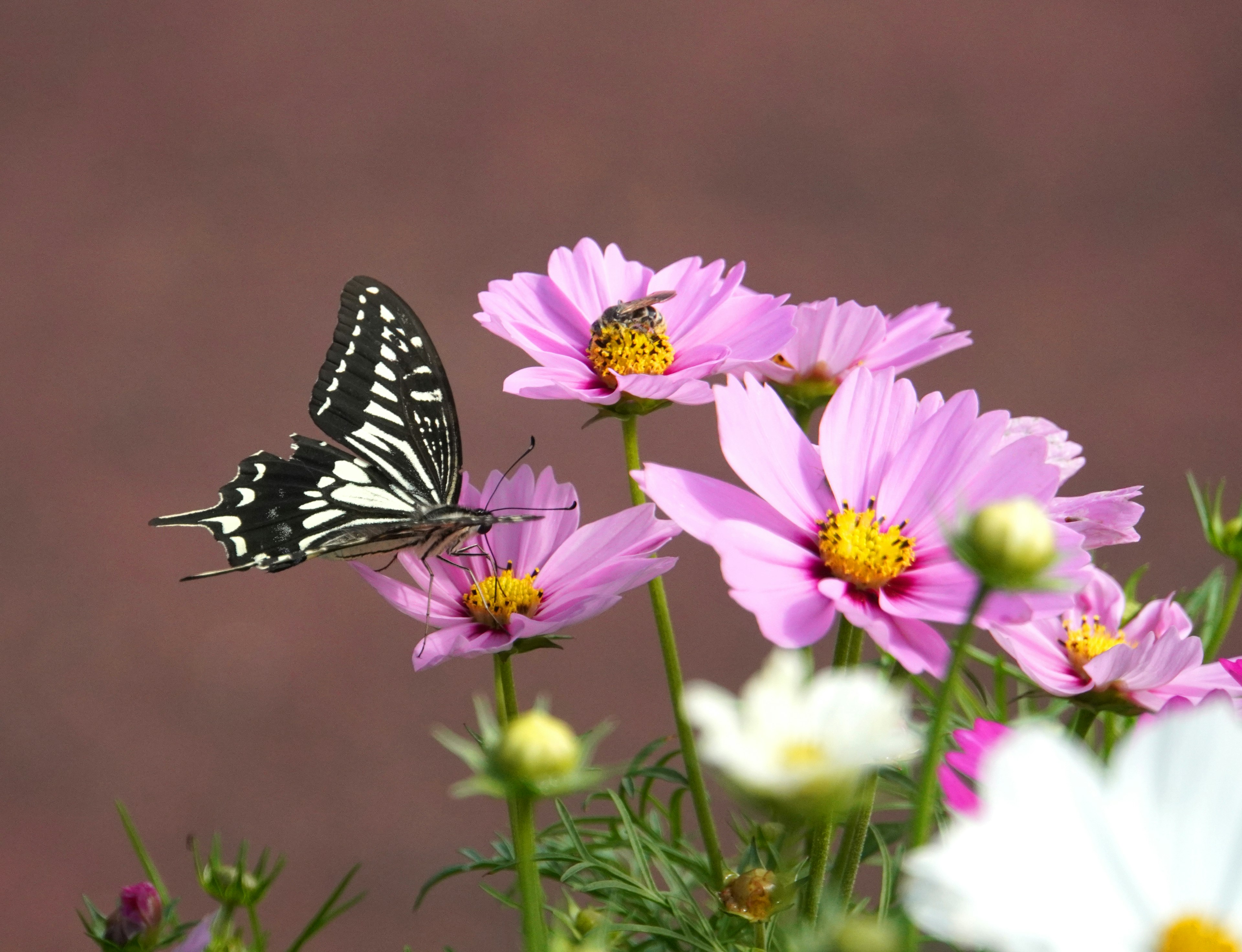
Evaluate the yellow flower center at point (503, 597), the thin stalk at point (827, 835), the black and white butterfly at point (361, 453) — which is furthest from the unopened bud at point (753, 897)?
the black and white butterfly at point (361, 453)

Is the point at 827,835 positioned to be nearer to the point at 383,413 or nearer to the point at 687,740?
the point at 687,740

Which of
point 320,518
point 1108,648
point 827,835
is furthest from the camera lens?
point 320,518

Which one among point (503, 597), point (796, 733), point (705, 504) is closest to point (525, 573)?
point (503, 597)

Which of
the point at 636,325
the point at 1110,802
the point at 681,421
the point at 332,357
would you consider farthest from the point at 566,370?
the point at 681,421

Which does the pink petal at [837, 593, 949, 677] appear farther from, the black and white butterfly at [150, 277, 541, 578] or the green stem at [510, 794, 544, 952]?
the black and white butterfly at [150, 277, 541, 578]

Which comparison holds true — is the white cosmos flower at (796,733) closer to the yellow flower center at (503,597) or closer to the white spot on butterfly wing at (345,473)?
the yellow flower center at (503,597)

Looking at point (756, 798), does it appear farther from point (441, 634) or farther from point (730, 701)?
point (441, 634)

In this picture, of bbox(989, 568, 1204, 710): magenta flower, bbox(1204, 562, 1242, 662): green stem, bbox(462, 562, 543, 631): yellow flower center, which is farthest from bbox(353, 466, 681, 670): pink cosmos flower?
bbox(1204, 562, 1242, 662): green stem
